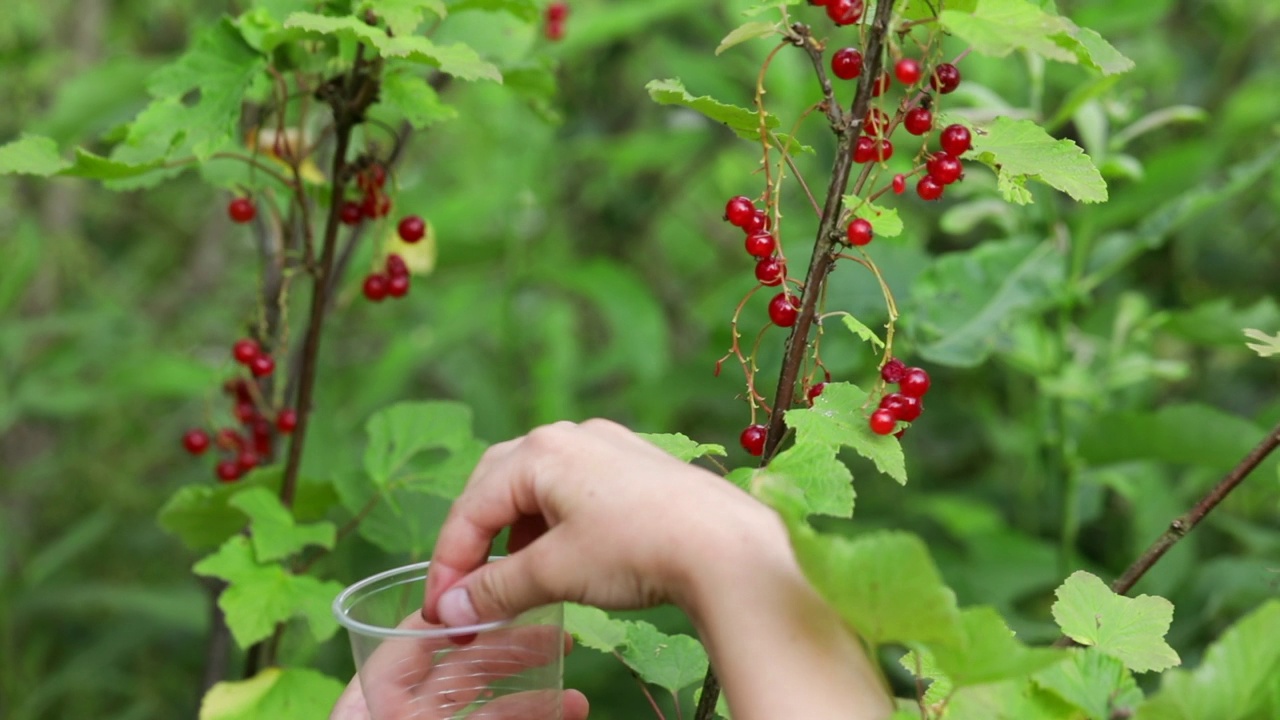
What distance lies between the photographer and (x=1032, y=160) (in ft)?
2.44

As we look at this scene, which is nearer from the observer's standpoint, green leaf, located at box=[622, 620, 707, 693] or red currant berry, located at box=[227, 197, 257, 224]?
green leaf, located at box=[622, 620, 707, 693]

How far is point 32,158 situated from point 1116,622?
0.95 m

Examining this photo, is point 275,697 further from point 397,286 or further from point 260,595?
point 397,286

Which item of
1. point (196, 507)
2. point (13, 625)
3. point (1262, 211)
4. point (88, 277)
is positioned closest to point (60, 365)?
point (88, 277)

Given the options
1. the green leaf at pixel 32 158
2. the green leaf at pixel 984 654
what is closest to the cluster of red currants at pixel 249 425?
the green leaf at pixel 32 158

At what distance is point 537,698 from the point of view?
0.76 metres

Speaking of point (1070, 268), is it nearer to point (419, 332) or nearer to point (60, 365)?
point (419, 332)

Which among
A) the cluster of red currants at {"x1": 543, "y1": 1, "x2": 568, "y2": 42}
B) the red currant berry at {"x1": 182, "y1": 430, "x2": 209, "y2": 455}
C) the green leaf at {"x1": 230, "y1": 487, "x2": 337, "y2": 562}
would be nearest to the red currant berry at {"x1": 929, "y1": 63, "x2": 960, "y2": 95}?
the green leaf at {"x1": 230, "y1": 487, "x2": 337, "y2": 562}

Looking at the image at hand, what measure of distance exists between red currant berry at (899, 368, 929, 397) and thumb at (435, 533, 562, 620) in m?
0.28

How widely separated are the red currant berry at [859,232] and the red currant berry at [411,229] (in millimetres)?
579

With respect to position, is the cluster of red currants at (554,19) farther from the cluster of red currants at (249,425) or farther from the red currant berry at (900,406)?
the red currant berry at (900,406)

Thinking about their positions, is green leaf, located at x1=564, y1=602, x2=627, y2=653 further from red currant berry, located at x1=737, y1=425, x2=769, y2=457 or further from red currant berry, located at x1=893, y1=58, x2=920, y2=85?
red currant berry, located at x1=893, y1=58, x2=920, y2=85

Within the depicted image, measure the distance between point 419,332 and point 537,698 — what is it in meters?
1.60

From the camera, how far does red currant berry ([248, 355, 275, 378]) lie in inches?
46.9
